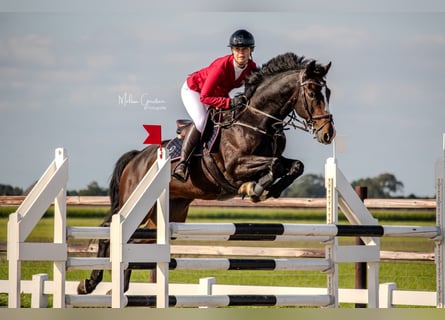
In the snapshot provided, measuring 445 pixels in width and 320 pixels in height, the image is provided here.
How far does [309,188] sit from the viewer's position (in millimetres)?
19000

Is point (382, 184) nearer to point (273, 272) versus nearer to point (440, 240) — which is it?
point (273, 272)

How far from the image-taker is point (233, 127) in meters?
6.29

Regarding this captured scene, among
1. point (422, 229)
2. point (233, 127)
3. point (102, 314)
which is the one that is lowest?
point (102, 314)

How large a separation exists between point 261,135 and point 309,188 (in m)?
12.9

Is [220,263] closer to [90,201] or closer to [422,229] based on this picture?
[422,229]

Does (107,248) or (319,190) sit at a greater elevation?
(319,190)

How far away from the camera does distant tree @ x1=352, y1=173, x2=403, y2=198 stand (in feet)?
59.7

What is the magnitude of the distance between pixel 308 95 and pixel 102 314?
2.08 m

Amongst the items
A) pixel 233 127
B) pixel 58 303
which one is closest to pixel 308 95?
pixel 233 127

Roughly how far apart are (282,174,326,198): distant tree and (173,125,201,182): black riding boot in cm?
1239

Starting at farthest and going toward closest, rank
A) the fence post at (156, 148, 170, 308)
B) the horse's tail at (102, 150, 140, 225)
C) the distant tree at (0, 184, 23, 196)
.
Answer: the distant tree at (0, 184, 23, 196) → the horse's tail at (102, 150, 140, 225) → the fence post at (156, 148, 170, 308)

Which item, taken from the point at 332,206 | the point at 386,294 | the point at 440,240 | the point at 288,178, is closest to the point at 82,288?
the point at 288,178

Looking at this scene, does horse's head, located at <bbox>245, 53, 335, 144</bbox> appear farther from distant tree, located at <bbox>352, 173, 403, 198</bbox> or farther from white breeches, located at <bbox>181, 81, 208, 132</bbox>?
distant tree, located at <bbox>352, 173, 403, 198</bbox>

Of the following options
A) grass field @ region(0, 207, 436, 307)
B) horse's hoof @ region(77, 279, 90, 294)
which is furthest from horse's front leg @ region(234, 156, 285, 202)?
grass field @ region(0, 207, 436, 307)
